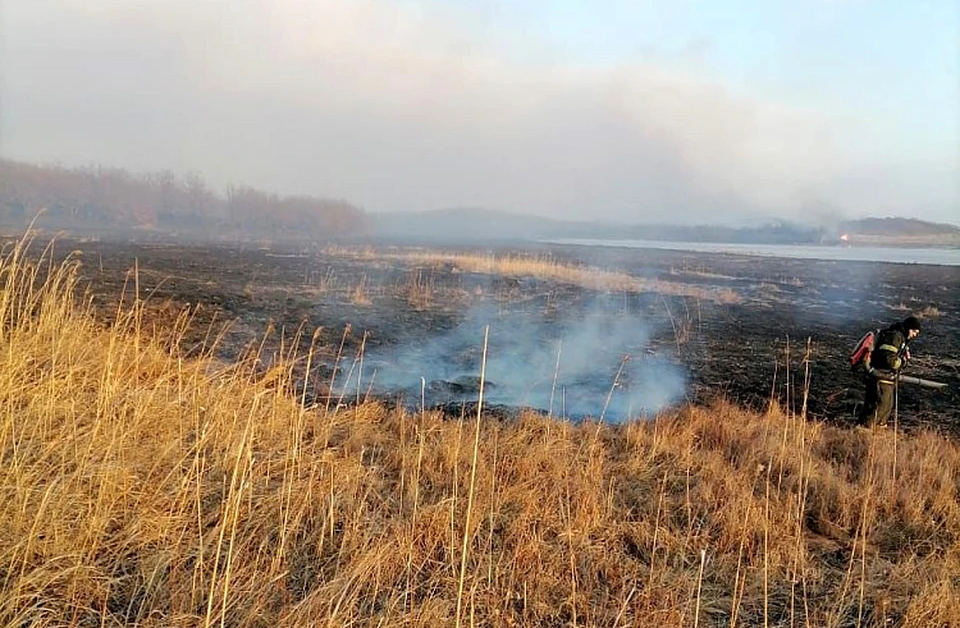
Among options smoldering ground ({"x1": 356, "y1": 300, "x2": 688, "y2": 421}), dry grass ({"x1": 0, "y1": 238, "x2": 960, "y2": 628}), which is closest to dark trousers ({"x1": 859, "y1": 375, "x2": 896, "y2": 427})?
dry grass ({"x1": 0, "y1": 238, "x2": 960, "y2": 628})

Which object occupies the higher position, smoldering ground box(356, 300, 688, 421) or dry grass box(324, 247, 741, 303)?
dry grass box(324, 247, 741, 303)

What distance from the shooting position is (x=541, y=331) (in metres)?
14.2

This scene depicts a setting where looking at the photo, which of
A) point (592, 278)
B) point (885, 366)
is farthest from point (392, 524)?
point (592, 278)

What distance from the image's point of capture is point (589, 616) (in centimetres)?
304

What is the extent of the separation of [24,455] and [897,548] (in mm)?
5623

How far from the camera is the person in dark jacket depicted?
7.30 metres

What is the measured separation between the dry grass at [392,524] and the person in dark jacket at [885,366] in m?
1.95

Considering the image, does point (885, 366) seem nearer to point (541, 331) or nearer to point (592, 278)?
point (541, 331)

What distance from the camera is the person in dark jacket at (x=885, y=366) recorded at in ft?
23.9

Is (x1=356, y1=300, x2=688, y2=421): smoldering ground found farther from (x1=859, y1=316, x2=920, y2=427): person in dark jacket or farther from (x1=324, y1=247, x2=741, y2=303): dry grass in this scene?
(x1=324, y1=247, x2=741, y2=303): dry grass

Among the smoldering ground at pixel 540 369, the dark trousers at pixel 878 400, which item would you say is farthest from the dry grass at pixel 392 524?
the smoldering ground at pixel 540 369

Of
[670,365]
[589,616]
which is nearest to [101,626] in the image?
[589,616]

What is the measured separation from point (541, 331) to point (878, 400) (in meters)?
7.57

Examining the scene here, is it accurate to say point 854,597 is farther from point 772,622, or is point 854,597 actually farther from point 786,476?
point 786,476
